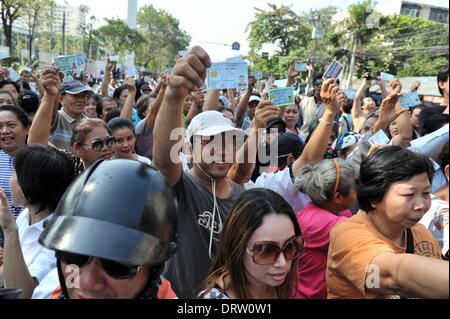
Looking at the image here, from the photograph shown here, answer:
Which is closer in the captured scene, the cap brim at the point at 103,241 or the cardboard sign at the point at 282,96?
the cap brim at the point at 103,241

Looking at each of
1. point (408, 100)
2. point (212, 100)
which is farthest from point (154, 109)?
point (408, 100)

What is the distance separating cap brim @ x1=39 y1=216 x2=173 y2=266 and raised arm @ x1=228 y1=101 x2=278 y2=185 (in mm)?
1542

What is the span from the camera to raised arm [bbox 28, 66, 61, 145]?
10.9 feet

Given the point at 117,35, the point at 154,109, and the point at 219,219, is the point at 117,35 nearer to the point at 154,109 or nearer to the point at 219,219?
the point at 154,109

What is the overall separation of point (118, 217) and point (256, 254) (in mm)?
714

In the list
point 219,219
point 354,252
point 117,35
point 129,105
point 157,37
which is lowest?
point 219,219

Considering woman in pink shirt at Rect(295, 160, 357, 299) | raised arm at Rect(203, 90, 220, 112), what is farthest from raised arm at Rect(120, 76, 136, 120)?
woman in pink shirt at Rect(295, 160, 357, 299)

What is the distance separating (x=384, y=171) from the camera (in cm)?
190

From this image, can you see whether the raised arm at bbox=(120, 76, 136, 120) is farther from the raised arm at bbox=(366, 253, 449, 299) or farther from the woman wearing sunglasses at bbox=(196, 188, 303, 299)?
the raised arm at bbox=(366, 253, 449, 299)

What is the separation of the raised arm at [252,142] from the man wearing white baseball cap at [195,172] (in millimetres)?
158

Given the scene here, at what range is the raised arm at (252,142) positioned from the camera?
8.96ft

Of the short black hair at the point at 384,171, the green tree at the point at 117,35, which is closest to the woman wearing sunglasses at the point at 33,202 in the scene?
the short black hair at the point at 384,171

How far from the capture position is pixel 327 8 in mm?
44250

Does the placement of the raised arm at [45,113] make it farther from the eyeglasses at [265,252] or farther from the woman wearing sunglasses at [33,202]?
the eyeglasses at [265,252]
